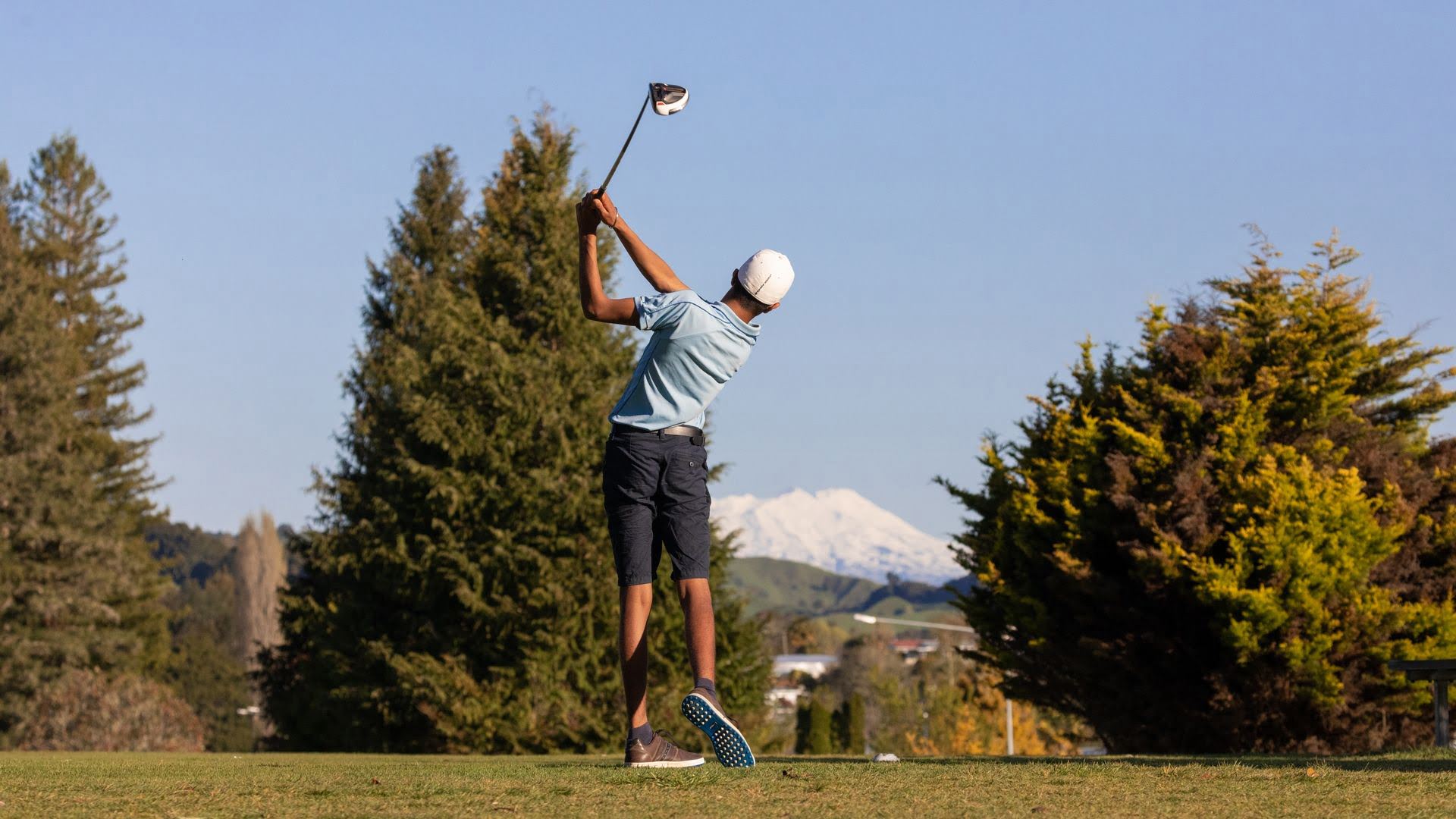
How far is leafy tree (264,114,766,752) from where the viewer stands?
22422mm

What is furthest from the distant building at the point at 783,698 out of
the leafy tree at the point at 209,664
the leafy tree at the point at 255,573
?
the leafy tree at the point at 255,573

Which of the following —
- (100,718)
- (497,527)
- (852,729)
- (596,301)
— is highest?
(497,527)

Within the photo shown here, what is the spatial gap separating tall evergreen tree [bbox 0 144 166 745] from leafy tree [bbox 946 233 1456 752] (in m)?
26.2

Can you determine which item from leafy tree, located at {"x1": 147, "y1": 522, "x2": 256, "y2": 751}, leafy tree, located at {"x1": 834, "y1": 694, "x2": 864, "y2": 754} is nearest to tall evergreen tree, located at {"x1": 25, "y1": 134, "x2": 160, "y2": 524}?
leafy tree, located at {"x1": 147, "y1": 522, "x2": 256, "y2": 751}

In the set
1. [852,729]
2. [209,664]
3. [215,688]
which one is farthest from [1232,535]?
[209,664]

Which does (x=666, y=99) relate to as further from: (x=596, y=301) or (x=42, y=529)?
(x=42, y=529)

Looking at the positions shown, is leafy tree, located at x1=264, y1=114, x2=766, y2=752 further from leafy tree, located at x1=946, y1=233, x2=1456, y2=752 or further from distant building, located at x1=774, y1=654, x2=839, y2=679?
distant building, located at x1=774, y1=654, x2=839, y2=679

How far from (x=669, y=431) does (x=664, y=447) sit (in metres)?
0.07

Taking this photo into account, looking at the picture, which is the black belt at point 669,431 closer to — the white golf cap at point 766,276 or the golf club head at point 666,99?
the white golf cap at point 766,276

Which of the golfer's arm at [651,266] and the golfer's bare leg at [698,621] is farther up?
the golfer's arm at [651,266]

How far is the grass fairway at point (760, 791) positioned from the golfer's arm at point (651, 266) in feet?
6.85

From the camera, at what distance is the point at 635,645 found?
6.44m

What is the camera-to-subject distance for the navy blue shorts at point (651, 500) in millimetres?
6367

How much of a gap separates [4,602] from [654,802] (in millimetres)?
34684
